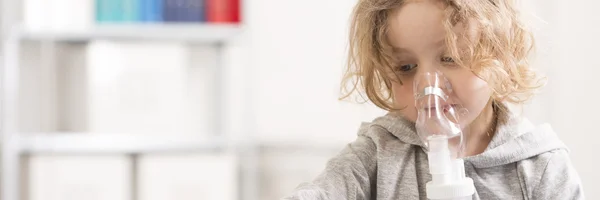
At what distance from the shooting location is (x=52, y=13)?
7.93ft

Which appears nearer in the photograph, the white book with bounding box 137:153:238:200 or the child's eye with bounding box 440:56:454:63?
the child's eye with bounding box 440:56:454:63

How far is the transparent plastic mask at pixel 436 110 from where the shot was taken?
92 cm

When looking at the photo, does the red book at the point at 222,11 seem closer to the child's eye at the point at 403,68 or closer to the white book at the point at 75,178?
the white book at the point at 75,178

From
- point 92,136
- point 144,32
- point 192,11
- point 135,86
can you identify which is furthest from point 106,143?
point 192,11

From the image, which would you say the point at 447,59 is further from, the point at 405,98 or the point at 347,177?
the point at 347,177

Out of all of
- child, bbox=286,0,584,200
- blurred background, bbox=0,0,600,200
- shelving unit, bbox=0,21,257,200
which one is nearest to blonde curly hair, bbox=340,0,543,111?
child, bbox=286,0,584,200

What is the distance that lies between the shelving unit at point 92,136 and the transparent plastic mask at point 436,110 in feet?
5.20

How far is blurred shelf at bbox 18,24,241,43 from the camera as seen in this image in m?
2.44

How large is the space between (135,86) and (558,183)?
5.74ft

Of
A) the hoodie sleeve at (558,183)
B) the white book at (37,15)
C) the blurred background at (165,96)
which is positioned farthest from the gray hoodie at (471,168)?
the white book at (37,15)

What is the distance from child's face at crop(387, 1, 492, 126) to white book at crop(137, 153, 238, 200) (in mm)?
1599

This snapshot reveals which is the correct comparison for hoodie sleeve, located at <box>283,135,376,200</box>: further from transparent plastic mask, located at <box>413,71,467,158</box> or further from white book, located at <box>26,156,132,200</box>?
white book, located at <box>26,156,132,200</box>

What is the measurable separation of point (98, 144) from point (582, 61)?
4.52ft

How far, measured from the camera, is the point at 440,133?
3.05 feet
